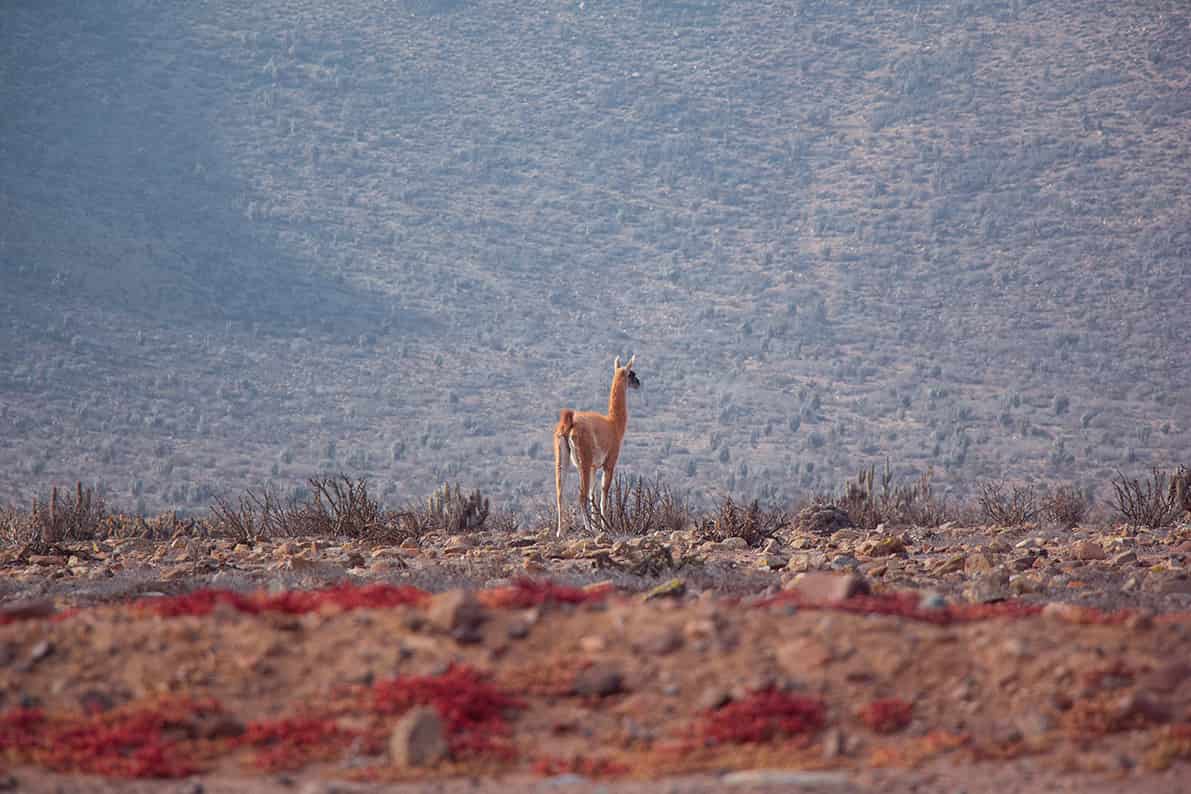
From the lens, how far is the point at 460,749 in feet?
21.7

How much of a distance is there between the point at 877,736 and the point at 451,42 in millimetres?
79427

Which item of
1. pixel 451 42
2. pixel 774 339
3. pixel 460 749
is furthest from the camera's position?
pixel 451 42

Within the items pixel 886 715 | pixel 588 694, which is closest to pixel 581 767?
pixel 588 694

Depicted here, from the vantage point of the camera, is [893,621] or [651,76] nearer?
[893,621]

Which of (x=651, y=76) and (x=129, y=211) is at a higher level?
(x=651, y=76)

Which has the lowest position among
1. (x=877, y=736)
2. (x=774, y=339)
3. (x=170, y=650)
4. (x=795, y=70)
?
(x=877, y=736)

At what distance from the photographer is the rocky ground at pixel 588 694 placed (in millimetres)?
6480

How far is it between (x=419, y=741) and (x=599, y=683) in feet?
3.06

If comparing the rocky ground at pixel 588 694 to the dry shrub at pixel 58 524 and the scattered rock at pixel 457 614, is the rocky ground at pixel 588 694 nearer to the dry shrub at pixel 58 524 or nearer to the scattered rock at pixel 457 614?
the scattered rock at pixel 457 614

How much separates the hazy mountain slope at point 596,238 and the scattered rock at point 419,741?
121ft

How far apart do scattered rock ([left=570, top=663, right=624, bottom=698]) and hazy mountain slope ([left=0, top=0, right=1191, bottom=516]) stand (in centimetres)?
3631

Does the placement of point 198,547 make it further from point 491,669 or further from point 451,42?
point 451,42

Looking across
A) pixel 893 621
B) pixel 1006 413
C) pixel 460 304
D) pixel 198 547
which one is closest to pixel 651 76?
pixel 460 304

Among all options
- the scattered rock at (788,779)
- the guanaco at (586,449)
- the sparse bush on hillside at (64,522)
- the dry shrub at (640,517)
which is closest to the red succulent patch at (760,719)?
the scattered rock at (788,779)
